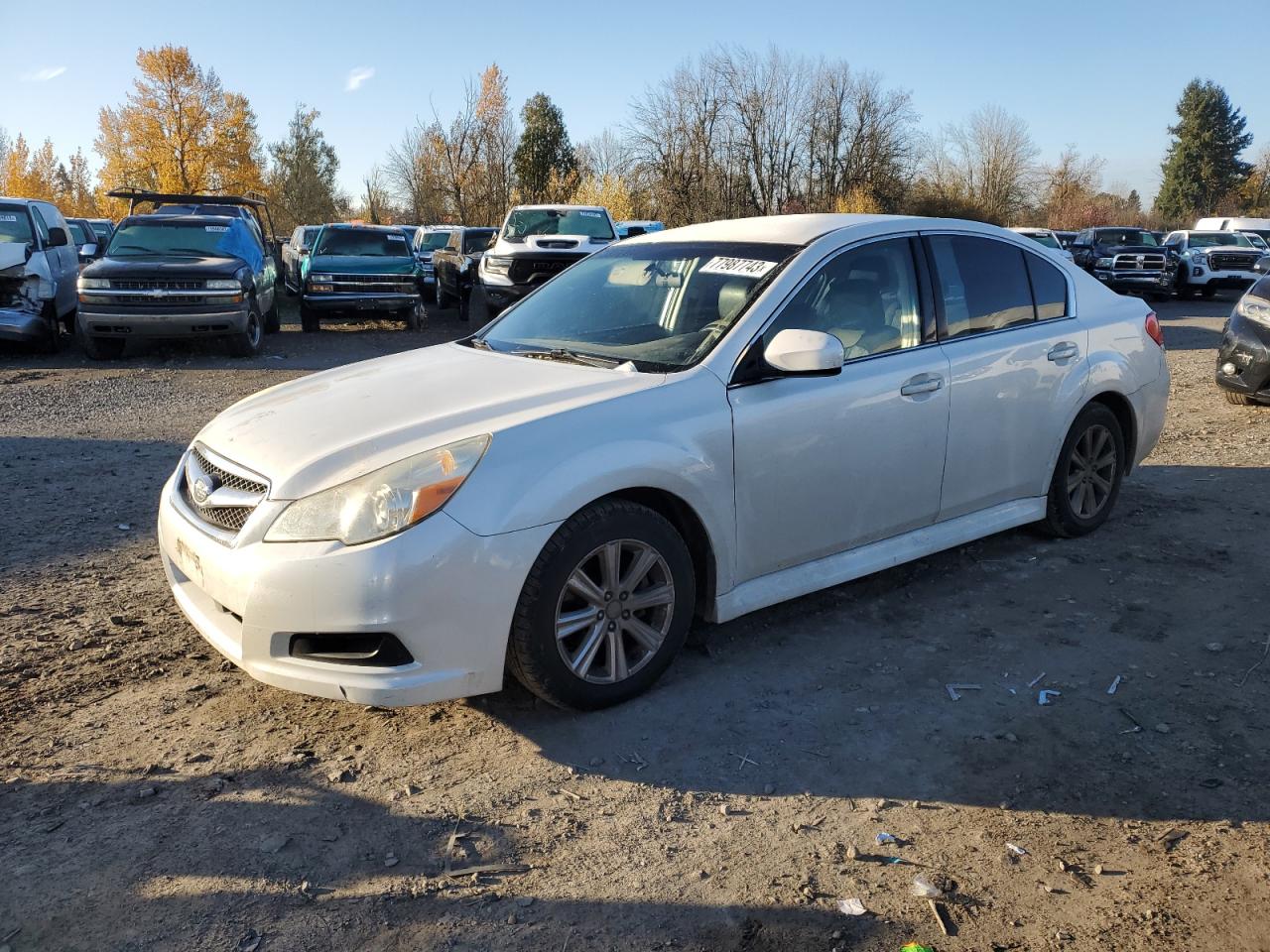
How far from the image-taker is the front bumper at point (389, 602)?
123 inches

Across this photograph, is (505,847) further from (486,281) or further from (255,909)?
(486,281)

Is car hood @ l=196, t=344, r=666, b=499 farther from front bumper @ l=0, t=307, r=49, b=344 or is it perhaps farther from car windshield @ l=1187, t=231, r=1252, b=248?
car windshield @ l=1187, t=231, r=1252, b=248

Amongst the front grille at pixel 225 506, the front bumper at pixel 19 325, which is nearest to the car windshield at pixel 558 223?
the front bumper at pixel 19 325

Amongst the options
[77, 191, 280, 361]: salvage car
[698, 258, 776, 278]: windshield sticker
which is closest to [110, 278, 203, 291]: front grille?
[77, 191, 280, 361]: salvage car

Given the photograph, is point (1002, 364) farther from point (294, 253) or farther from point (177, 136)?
point (177, 136)

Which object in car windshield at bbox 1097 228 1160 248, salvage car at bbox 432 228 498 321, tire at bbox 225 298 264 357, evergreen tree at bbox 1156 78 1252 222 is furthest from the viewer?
evergreen tree at bbox 1156 78 1252 222

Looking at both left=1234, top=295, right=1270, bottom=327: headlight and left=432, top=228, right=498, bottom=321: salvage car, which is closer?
left=1234, top=295, right=1270, bottom=327: headlight

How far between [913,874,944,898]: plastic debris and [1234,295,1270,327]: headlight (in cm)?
848

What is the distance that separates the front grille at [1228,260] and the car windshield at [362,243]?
20401 millimetres

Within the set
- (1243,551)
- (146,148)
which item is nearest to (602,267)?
(1243,551)

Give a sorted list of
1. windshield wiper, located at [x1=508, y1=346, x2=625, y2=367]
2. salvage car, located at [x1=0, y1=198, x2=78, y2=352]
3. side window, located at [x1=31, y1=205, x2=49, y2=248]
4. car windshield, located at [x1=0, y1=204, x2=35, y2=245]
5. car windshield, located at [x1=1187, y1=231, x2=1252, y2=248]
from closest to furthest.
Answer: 1. windshield wiper, located at [x1=508, y1=346, x2=625, y2=367]
2. salvage car, located at [x1=0, y1=198, x2=78, y2=352]
3. car windshield, located at [x1=0, y1=204, x2=35, y2=245]
4. side window, located at [x1=31, y1=205, x2=49, y2=248]
5. car windshield, located at [x1=1187, y1=231, x2=1252, y2=248]

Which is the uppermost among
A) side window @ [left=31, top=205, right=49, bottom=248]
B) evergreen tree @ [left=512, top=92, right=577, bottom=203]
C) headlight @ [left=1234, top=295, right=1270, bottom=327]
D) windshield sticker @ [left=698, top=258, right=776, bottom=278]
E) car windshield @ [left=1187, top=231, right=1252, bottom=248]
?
evergreen tree @ [left=512, top=92, right=577, bottom=203]

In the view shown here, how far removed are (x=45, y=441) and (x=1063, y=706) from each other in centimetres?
786

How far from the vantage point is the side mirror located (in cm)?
379
